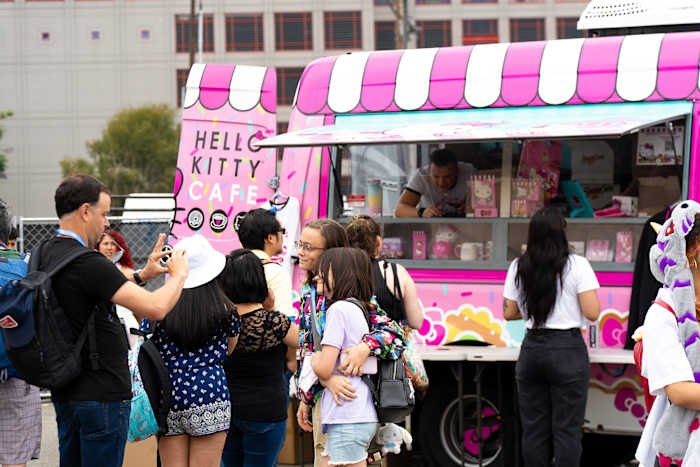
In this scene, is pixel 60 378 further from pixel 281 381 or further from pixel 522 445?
pixel 522 445

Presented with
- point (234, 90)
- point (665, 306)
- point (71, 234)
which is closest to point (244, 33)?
point (234, 90)

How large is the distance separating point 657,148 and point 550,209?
1.75 metres

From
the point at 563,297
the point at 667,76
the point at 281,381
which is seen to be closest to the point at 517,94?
the point at 667,76

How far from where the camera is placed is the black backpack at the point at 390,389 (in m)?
4.43

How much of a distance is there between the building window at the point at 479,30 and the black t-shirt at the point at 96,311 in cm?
4309

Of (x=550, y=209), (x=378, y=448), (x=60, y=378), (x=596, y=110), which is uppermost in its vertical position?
(x=596, y=110)

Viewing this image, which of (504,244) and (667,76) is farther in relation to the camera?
(504,244)

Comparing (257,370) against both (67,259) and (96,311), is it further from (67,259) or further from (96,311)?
(67,259)

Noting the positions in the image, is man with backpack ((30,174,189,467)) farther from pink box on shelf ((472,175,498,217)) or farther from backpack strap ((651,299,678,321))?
pink box on shelf ((472,175,498,217))

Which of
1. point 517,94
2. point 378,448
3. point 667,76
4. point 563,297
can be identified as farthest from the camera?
point 517,94

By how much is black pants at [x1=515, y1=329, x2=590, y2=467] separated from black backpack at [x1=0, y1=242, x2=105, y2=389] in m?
3.04

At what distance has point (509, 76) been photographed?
23.6 feet

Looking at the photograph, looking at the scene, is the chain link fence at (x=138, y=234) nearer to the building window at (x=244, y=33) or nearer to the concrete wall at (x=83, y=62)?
the concrete wall at (x=83, y=62)

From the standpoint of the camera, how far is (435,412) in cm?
697
